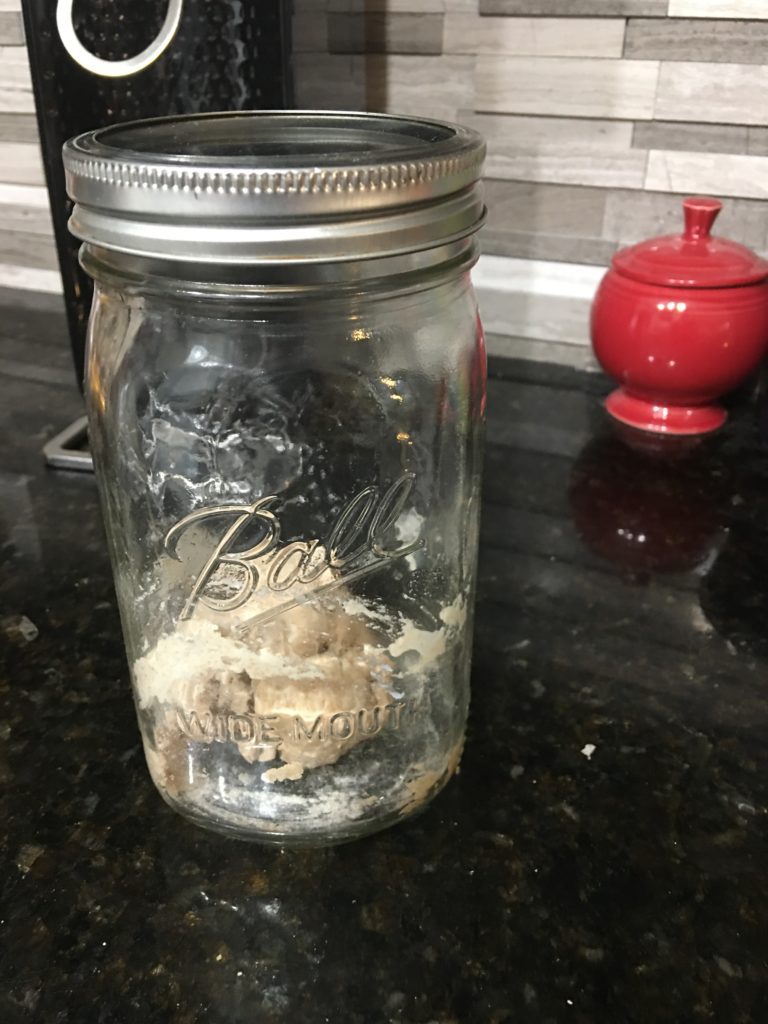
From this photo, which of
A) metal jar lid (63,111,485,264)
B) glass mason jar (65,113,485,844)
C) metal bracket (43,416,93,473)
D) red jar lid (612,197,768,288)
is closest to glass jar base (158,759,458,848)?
glass mason jar (65,113,485,844)

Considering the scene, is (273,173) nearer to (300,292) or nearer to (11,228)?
(300,292)

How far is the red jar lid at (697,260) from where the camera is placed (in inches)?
32.5

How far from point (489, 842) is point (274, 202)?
1.09ft

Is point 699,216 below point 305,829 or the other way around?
the other way around

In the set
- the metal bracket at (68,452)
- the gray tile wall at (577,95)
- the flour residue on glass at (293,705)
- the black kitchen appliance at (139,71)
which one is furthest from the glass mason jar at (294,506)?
the gray tile wall at (577,95)

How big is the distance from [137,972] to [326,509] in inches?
9.3

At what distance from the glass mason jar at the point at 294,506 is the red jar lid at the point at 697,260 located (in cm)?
44

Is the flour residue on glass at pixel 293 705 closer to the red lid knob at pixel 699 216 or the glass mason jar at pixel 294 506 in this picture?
the glass mason jar at pixel 294 506

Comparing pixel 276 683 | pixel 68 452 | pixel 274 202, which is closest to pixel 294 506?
pixel 276 683

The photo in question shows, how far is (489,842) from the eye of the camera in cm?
48

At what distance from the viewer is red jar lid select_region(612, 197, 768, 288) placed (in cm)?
82

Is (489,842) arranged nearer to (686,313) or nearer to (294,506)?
(294,506)

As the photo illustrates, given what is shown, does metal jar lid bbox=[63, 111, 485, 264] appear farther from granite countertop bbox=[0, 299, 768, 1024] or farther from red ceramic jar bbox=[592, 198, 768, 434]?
red ceramic jar bbox=[592, 198, 768, 434]

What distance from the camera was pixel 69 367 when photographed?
103 cm
